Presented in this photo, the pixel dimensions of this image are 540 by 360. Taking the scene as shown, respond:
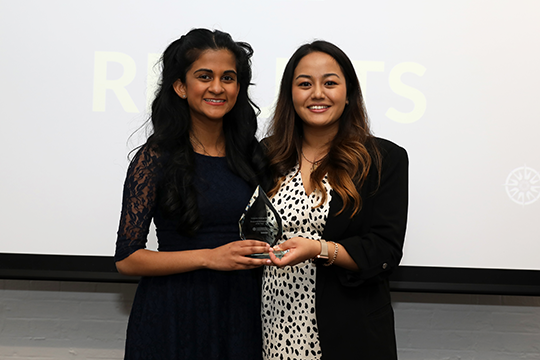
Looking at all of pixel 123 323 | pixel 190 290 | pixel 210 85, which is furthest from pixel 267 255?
pixel 123 323

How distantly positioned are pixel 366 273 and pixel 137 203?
733 mm

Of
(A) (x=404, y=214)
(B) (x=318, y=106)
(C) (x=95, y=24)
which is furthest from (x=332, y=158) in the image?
(C) (x=95, y=24)

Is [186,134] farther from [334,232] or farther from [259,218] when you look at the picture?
[334,232]

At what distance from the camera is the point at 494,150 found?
2.14 m

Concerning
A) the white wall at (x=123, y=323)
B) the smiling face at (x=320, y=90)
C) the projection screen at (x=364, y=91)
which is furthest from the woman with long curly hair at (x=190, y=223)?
the white wall at (x=123, y=323)

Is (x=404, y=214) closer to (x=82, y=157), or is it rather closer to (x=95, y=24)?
(x=82, y=157)

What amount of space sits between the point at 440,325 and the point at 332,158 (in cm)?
156

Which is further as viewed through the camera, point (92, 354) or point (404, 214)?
point (92, 354)

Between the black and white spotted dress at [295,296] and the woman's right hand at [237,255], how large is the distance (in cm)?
22

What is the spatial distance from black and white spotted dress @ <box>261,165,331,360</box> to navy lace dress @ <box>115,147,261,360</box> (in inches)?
2.6

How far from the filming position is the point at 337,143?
1.54 meters

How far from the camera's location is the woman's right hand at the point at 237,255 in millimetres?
1233

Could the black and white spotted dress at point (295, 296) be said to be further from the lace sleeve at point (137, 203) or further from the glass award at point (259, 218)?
the lace sleeve at point (137, 203)

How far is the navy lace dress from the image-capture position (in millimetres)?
1343
